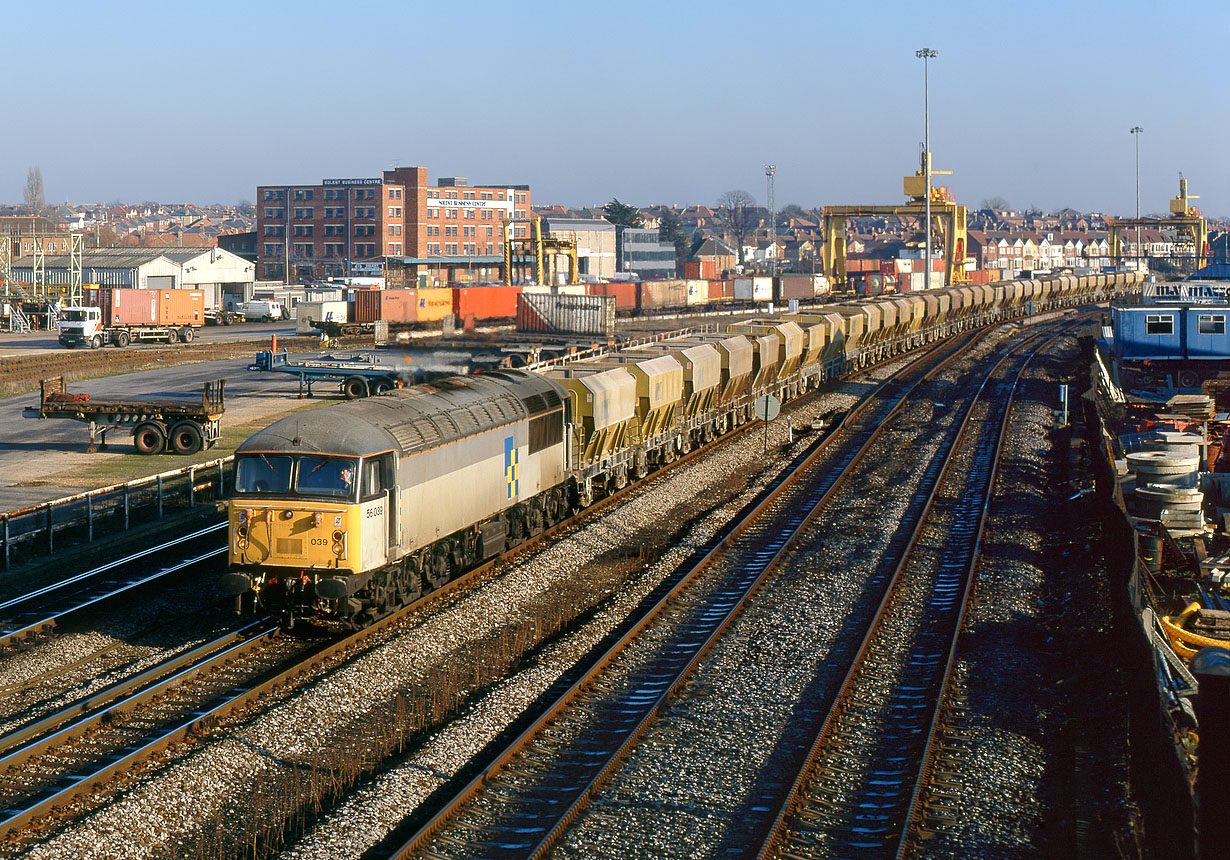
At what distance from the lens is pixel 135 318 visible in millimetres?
81250

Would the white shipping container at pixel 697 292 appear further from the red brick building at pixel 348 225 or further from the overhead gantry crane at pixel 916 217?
the red brick building at pixel 348 225

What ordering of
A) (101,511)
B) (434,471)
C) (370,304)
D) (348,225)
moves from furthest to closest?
(348,225)
(370,304)
(101,511)
(434,471)

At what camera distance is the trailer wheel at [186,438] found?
123 feet

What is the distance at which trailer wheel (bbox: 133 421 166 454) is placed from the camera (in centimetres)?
3750

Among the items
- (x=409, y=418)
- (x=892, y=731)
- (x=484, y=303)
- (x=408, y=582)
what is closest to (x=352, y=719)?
(x=408, y=582)

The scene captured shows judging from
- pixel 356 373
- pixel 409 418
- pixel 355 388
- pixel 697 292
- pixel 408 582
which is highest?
pixel 697 292

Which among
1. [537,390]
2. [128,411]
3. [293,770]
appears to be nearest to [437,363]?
[128,411]

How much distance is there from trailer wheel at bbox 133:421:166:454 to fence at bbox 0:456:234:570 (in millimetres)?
6205

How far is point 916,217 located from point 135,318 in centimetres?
7386

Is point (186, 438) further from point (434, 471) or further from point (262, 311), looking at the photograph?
point (262, 311)

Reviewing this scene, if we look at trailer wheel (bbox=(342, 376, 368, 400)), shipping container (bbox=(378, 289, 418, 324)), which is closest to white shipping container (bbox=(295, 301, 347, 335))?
shipping container (bbox=(378, 289, 418, 324))

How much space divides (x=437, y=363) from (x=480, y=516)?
26909 millimetres

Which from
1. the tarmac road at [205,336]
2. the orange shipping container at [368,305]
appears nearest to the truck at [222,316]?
the tarmac road at [205,336]

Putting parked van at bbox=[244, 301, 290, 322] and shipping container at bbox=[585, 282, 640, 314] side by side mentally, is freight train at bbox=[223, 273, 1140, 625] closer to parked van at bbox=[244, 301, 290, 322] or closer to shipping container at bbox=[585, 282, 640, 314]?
shipping container at bbox=[585, 282, 640, 314]
